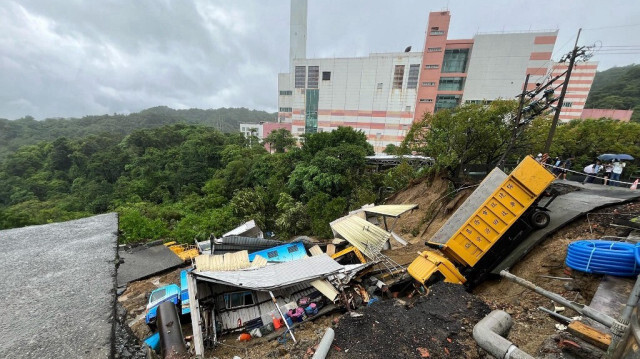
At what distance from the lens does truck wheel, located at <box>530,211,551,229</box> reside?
6.95 metres

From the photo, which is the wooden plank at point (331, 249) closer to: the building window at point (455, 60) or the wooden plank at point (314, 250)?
the wooden plank at point (314, 250)

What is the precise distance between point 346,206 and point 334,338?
1300 centimetres

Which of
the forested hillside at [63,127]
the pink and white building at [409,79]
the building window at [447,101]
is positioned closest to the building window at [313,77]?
the pink and white building at [409,79]

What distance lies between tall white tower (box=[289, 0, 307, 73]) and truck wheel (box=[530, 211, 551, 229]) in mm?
59360

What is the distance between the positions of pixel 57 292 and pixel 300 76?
52882mm

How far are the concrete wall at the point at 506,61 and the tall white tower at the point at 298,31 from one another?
120 ft

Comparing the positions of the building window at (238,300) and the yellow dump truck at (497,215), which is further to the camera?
the building window at (238,300)

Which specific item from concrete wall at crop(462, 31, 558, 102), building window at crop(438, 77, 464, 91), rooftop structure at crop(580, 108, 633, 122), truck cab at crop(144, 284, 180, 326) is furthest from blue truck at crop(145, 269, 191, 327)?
rooftop structure at crop(580, 108, 633, 122)

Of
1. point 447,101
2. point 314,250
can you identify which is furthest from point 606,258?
point 447,101

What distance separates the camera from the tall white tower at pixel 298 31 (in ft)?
185

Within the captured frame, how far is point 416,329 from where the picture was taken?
13.7 ft

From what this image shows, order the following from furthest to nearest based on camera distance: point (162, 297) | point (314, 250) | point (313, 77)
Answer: point (313, 77) < point (314, 250) < point (162, 297)

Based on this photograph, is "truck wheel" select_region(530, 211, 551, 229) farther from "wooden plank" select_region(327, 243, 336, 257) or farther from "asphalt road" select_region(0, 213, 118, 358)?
"asphalt road" select_region(0, 213, 118, 358)

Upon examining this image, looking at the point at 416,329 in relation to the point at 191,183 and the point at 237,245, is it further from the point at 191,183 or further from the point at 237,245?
the point at 191,183
